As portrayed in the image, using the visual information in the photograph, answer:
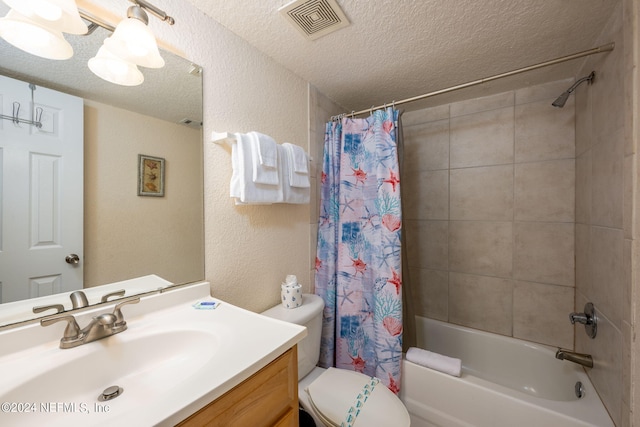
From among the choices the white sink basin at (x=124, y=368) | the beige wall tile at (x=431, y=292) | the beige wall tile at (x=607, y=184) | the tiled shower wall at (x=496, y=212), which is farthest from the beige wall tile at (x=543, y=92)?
the white sink basin at (x=124, y=368)

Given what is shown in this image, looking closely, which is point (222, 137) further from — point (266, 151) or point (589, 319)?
point (589, 319)

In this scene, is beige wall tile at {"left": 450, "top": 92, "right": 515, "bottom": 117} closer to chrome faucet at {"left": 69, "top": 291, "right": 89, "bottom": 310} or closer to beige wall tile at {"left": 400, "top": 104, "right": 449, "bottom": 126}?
beige wall tile at {"left": 400, "top": 104, "right": 449, "bottom": 126}

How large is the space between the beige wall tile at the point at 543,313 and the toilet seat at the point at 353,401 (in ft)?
3.83

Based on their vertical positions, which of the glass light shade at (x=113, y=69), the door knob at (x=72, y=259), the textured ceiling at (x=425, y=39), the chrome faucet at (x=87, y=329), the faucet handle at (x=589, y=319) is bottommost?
the faucet handle at (x=589, y=319)

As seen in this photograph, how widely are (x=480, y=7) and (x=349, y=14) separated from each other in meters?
0.54

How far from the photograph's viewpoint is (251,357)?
24.4 inches

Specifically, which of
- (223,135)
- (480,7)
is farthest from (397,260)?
(480,7)

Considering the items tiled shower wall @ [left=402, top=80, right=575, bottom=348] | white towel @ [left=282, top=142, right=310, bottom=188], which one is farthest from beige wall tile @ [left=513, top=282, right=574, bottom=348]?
white towel @ [left=282, top=142, right=310, bottom=188]

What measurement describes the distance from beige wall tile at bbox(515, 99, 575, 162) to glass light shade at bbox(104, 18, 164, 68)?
6.80 feet

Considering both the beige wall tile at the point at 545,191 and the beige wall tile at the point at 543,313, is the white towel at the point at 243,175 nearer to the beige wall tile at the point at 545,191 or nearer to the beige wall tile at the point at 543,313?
the beige wall tile at the point at 545,191

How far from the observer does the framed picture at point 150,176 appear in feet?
2.89

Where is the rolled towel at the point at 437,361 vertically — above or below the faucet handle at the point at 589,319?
below

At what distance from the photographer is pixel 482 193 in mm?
1775

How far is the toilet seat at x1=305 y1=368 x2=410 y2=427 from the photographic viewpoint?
38.6 inches
